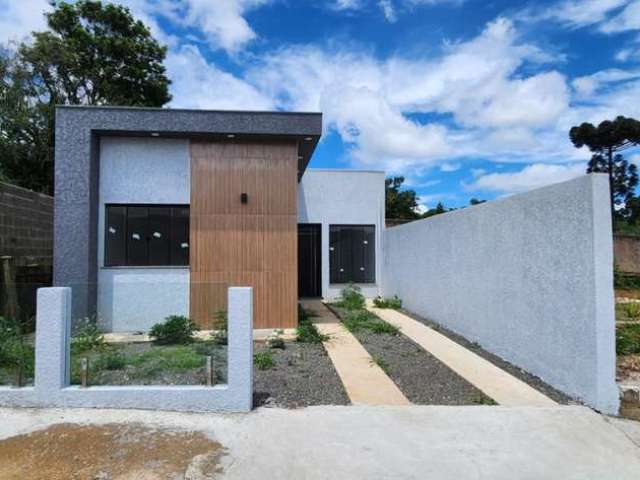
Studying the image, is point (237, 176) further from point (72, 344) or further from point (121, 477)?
point (121, 477)

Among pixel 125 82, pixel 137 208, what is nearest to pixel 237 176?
pixel 137 208

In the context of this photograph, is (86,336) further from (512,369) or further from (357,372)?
(512,369)

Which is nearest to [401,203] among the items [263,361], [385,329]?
[385,329]

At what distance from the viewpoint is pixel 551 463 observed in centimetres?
345

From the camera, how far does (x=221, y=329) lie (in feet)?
15.4

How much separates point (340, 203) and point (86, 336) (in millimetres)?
9845

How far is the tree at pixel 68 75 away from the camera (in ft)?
61.9

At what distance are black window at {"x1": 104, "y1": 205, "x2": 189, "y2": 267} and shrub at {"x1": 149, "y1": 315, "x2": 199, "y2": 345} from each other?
3.34 metres

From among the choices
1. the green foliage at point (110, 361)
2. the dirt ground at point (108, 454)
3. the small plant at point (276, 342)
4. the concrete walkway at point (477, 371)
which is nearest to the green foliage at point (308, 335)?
the small plant at point (276, 342)

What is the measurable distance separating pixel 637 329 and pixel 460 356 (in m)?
2.91

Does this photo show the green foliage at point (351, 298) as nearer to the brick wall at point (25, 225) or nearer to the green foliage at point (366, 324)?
the green foliage at point (366, 324)

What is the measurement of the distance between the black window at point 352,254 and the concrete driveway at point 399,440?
9308 mm

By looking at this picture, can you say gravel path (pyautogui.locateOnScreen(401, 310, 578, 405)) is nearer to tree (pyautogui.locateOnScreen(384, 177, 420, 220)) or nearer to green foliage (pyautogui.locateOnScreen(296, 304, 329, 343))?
green foliage (pyautogui.locateOnScreen(296, 304, 329, 343))

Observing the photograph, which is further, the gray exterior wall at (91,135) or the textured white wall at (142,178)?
the textured white wall at (142,178)
